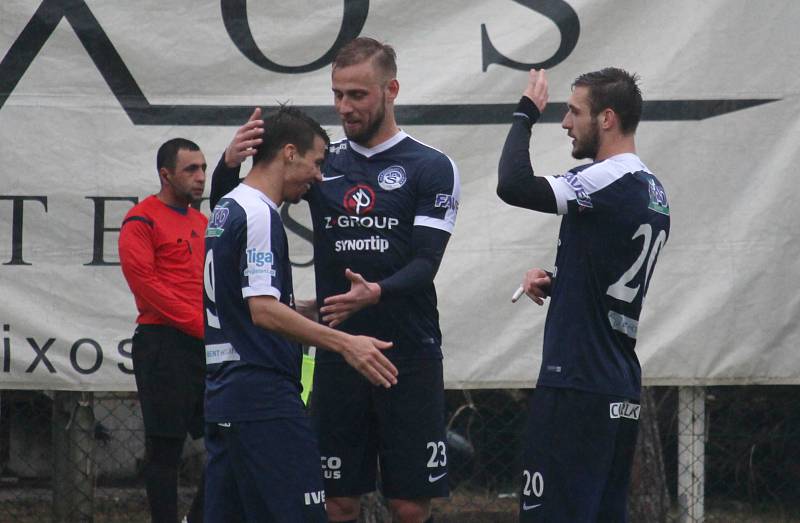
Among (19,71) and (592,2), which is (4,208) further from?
(592,2)

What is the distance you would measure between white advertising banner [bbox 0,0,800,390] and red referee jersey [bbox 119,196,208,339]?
0.45 metres

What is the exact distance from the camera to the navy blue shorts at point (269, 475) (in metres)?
3.44

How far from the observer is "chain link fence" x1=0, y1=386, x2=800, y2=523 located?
6.12 meters

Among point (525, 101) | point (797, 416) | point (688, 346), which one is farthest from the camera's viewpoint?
point (797, 416)

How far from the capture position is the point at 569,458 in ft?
12.3

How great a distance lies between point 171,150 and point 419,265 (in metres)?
1.99

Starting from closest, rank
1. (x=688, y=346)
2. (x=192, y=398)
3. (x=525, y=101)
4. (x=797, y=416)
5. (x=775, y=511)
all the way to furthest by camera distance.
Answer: (x=525, y=101)
(x=192, y=398)
(x=688, y=346)
(x=775, y=511)
(x=797, y=416)

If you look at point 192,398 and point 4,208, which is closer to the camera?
point 192,398

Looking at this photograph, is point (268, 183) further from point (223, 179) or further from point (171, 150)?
point (171, 150)

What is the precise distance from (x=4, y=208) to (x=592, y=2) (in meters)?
3.12

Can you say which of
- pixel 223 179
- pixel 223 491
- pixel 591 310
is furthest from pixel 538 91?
pixel 223 491

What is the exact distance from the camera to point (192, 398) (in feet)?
17.7

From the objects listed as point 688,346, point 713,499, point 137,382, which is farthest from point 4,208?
point 713,499

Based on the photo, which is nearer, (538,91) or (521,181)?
(521,181)
